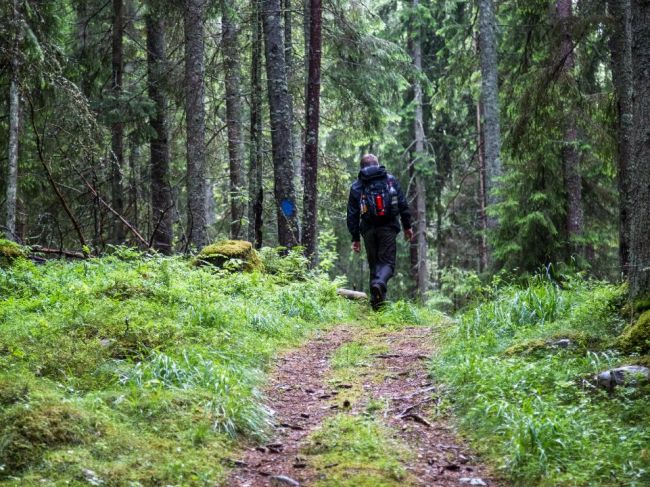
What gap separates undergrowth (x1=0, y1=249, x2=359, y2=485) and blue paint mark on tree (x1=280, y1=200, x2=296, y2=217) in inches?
168

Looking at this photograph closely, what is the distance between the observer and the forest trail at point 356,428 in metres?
3.68

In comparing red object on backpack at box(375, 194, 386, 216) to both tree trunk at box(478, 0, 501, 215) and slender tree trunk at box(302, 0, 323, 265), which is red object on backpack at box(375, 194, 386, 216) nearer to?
slender tree trunk at box(302, 0, 323, 265)

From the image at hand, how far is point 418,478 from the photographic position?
12.0 feet

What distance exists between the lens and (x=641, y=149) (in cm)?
512

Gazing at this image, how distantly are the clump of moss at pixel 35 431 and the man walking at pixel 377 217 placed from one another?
656 centimetres

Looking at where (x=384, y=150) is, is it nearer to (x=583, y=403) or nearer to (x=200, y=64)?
(x=200, y=64)

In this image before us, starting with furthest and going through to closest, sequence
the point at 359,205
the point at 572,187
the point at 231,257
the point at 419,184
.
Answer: the point at 419,184
the point at 572,187
the point at 231,257
the point at 359,205

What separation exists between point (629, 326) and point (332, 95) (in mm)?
12947

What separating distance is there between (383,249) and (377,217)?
56 cm

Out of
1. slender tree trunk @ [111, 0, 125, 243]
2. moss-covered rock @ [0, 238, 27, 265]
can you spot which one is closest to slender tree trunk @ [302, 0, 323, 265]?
slender tree trunk @ [111, 0, 125, 243]

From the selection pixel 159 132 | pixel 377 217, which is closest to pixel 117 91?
pixel 159 132

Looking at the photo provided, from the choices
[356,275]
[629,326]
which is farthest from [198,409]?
[356,275]

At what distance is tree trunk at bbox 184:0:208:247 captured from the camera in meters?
12.1

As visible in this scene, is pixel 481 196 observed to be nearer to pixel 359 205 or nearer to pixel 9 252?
pixel 359 205
